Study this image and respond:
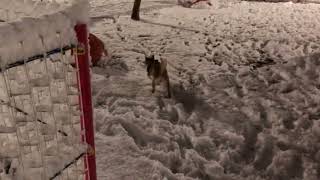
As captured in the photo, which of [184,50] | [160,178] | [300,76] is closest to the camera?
[160,178]

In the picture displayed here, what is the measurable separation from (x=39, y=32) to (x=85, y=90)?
22.2 inches

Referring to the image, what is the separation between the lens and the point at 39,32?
8.10 ft

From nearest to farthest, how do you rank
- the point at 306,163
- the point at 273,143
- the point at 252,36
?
the point at 306,163 → the point at 273,143 → the point at 252,36

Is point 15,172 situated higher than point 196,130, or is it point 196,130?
point 15,172

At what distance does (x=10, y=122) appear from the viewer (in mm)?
4793

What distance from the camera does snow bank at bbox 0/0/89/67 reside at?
92.3 inches

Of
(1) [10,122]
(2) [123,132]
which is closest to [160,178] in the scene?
(2) [123,132]

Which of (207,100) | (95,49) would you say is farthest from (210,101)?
(95,49)

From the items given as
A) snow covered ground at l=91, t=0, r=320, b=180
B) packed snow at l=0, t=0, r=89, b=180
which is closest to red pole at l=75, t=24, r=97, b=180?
packed snow at l=0, t=0, r=89, b=180

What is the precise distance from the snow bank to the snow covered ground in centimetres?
202

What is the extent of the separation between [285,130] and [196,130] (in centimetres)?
118

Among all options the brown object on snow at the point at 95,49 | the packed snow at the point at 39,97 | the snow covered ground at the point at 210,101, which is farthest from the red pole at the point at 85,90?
the brown object on snow at the point at 95,49

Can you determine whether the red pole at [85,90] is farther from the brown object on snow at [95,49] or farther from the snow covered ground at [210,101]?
the brown object on snow at [95,49]

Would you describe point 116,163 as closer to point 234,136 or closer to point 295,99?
point 234,136
